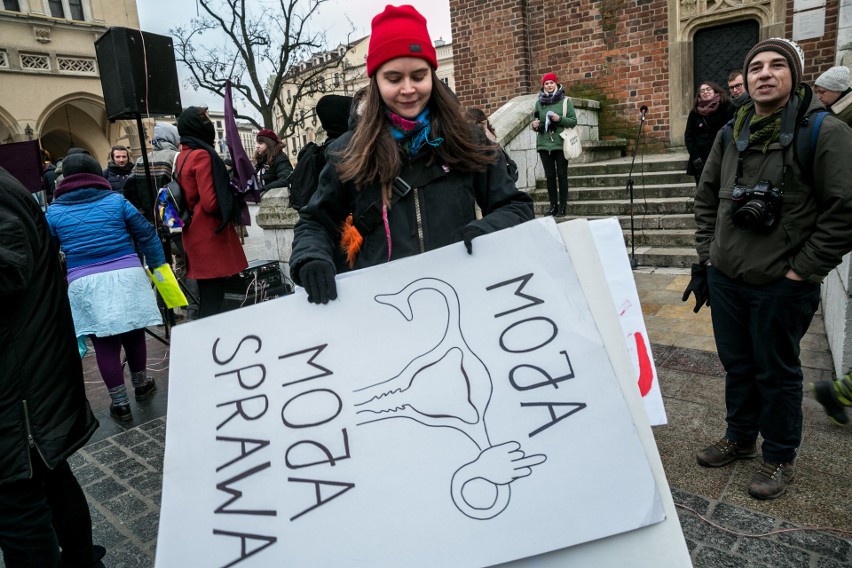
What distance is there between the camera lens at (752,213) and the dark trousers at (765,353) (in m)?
0.28

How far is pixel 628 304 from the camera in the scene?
2205 millimetres

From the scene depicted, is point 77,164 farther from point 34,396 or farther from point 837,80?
point 837,80

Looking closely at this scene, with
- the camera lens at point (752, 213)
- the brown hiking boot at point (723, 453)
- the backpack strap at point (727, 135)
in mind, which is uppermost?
the backpack strap at point (727, 135)

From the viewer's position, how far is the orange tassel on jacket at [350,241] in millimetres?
1960

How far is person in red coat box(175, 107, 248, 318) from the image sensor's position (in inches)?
184

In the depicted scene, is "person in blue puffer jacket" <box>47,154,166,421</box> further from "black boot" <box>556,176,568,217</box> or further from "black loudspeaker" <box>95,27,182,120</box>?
"black boot" <box>556,176,568,217</box>

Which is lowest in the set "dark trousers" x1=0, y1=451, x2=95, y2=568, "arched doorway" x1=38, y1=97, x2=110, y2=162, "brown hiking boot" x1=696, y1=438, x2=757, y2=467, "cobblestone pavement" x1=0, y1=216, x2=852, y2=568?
"cobblestone pavement" x1=0, y1=216, x2=852, y2=568

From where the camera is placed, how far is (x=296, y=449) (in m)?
1.54

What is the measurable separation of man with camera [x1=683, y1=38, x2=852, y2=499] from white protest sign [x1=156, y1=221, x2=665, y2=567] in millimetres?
1563

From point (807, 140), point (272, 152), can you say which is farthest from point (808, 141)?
point (272, 152)

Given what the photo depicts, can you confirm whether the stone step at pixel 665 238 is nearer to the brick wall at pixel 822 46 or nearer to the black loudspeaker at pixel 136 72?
the brick wall at pixel 822 46

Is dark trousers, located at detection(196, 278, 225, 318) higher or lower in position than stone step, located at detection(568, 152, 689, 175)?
lower

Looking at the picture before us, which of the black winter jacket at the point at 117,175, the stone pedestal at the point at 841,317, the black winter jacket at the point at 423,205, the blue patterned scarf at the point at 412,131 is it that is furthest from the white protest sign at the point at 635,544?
the black winter jacket at the point at 117,175

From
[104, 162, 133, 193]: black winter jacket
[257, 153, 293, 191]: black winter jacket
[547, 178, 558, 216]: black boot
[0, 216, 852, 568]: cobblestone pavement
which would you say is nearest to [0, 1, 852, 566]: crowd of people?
[0, 216, 852, 568]: cobblestone pavement
